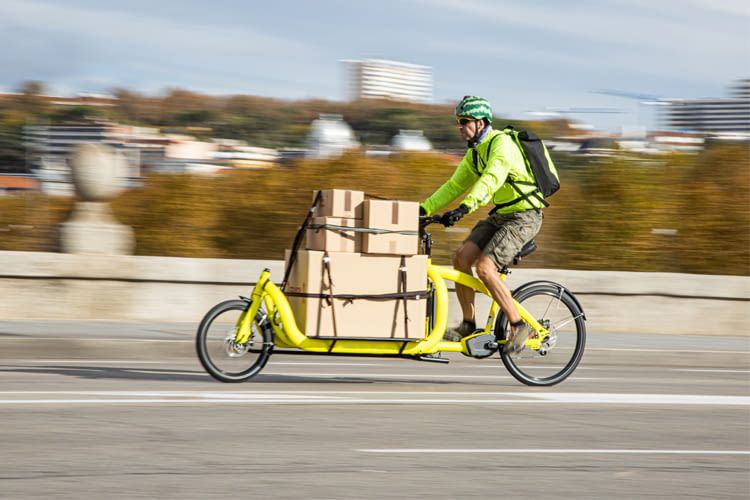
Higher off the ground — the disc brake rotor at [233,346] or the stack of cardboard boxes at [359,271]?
the stack of cardboard boxes at [359,271]

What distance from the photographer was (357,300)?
834 cm

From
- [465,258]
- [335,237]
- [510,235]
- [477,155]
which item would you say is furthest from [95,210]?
[510,235]

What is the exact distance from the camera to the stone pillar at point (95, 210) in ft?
43.8

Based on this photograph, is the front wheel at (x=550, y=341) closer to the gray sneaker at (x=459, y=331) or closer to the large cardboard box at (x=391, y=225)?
the gray sneaker at (x=459, y=331)

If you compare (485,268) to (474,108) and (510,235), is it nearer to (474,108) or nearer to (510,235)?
(510,235)

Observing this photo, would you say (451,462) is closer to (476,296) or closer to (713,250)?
(476,296)

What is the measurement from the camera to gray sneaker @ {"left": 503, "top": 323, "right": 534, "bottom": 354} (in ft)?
28.9

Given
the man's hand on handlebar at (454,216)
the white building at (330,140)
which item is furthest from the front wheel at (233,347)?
the white building at (330,140)

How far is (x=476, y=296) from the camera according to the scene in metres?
9.00

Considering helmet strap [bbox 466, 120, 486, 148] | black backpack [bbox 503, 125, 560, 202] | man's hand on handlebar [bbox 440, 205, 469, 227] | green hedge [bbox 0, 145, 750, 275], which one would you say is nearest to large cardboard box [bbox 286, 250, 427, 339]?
man's hand on handlebar [bbox 440, 205, 469, 227]

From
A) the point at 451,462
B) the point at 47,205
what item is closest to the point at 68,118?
the point at 47,205

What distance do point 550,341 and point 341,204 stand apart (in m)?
2.07

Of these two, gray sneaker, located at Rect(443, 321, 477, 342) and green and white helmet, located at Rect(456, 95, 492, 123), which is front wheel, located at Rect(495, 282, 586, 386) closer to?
gray sneaker, located at Rect(443, 321, 477, 342)

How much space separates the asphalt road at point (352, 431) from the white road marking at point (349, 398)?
0.02m
